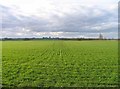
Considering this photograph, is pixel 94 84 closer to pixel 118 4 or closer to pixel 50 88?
pixel 50 88

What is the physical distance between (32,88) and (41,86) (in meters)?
0.40

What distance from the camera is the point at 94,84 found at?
A: 7.23 metres

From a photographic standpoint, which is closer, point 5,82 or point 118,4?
point 118,4

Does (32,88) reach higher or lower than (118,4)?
lower

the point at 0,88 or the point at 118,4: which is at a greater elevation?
the point at 118,4

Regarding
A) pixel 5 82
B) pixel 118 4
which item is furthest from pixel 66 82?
pixel 118 4

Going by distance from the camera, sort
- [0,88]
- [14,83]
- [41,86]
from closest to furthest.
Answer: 1. [0,88]
2. [41,86]
3. [14,83]

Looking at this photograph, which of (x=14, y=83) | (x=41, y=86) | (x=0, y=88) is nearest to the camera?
(x=0, y=88)

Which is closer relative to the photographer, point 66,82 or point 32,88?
point 32,88

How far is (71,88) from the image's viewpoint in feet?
21.4

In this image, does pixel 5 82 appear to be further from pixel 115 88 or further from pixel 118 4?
pixel 118 4

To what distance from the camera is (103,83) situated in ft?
24.6

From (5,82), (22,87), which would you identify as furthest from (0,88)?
(5,82)

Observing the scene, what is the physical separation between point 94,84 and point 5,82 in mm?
3243
